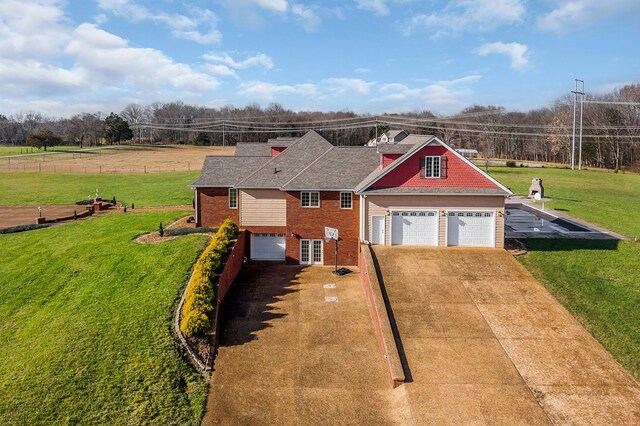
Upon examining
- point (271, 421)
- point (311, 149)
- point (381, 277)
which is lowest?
point (271, 421)

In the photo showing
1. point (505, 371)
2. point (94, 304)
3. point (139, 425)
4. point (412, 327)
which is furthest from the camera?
point (94, 304)

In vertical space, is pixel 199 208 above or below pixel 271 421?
above

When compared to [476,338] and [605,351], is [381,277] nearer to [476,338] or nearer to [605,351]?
[476,338]

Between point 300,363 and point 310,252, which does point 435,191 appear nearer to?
point 310,252

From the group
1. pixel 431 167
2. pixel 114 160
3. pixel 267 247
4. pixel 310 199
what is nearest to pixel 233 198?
pixel 267 247

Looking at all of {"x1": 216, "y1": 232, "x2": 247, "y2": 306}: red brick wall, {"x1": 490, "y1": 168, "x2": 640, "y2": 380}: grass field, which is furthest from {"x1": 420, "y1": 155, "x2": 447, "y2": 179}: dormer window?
{"x1": 216, "y1": 232, "x2": 247, "y2": 306}: red brick wall

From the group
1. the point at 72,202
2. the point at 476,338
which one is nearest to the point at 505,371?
the point at 476,338

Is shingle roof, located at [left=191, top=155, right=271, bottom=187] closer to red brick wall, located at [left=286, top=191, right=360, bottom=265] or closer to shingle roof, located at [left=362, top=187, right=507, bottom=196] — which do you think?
red brick wall, located at [left=286, top=191, right=360, bottom=265]
